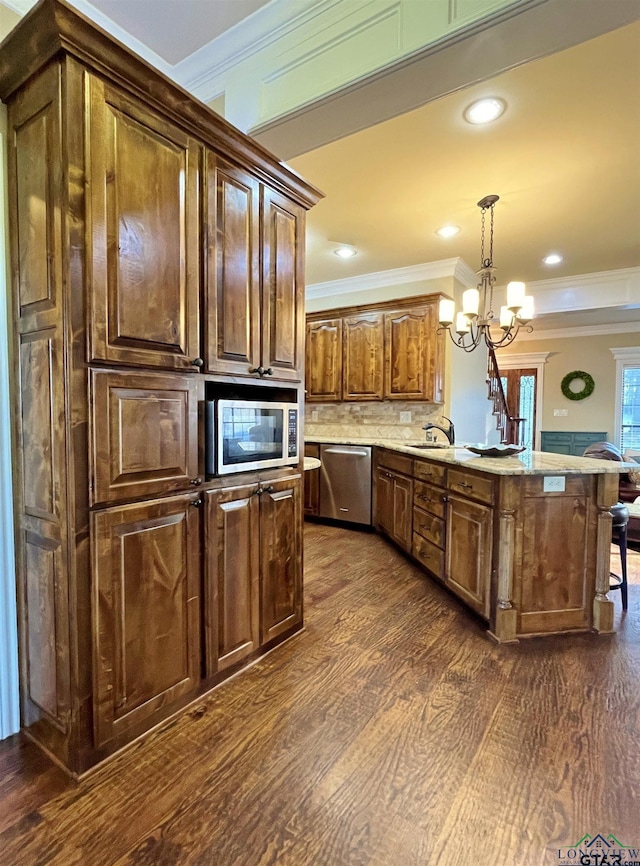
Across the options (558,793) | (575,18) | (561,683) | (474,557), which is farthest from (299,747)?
(575,18)

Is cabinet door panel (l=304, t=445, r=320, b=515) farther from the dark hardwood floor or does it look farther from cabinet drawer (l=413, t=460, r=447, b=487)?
the dark hardwood floor

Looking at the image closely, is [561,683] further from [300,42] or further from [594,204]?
[594,204]

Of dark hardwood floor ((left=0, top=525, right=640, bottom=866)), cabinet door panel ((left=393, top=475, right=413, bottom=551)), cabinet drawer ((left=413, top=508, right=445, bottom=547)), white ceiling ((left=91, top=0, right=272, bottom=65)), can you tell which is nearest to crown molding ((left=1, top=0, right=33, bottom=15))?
white ceiling ((left=91, top=0, right=272, bottom=65))

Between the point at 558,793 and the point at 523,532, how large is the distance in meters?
1.19

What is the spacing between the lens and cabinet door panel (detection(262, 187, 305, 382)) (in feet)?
6.66

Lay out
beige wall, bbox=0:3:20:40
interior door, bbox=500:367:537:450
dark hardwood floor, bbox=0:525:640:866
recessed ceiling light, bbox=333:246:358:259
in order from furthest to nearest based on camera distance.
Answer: interior door, bbox=500:367:537:450
recessed ceiling light, bbox=333:246:358:259
beige wall, bbox=0:3:20:40
dark hardwood floor, bbox=0:525:640:866

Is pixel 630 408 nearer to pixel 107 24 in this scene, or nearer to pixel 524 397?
pixel 524 397

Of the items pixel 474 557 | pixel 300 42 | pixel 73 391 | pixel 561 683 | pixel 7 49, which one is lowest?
pixel 561 683

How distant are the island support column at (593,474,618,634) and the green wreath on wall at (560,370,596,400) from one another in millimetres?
5822

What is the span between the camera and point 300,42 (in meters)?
1.68

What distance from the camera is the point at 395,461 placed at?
385cm

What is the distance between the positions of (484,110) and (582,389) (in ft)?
21.1

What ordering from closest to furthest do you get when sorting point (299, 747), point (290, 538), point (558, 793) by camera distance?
point (558, 793)
point (299, 747)
point (290, 538)

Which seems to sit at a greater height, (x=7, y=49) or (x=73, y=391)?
(x=7, y=49)
